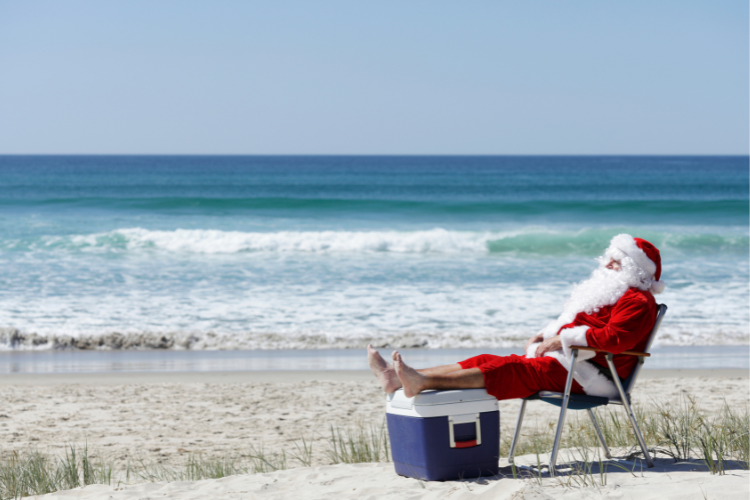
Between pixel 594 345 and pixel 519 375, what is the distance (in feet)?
1.32

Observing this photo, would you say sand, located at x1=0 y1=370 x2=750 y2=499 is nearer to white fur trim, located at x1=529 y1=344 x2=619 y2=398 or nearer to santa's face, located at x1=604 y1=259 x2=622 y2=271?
white fur trim, located at x1=529 y1=344 x2=619 y2=398

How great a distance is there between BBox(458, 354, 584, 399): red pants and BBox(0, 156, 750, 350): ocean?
5.14 meters

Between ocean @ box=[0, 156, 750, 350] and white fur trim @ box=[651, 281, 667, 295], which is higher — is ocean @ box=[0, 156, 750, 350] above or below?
below

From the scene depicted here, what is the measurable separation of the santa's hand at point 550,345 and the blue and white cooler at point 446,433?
0.40 m

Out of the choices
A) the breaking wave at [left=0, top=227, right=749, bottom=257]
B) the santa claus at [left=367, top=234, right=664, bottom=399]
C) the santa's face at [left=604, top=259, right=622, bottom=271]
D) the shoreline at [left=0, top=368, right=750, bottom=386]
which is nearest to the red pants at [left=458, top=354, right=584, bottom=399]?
the santa claus at [left=367, top=234, right=664, bottom=399]

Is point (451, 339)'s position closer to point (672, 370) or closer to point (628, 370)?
point (672, 370)

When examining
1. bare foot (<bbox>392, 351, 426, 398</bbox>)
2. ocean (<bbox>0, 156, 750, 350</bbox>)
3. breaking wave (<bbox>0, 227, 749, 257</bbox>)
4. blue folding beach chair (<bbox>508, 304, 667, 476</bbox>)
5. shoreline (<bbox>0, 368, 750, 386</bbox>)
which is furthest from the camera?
breaking wave (<bbox>0, 227, 749, 257</bbox>)

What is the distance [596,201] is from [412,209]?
31.7 feet

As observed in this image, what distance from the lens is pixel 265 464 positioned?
4250mm

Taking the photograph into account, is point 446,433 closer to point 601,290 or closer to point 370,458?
point 370,458

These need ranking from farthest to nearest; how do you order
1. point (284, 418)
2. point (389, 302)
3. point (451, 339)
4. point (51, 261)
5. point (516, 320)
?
point (51, 261)
point (389, 302)
point (516, 320)
point (451, 339)
point (284, 418)

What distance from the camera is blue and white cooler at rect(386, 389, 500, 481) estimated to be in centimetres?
337

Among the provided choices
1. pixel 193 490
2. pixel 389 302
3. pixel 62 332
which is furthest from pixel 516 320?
pixel 193 490

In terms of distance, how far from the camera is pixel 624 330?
347 cm
